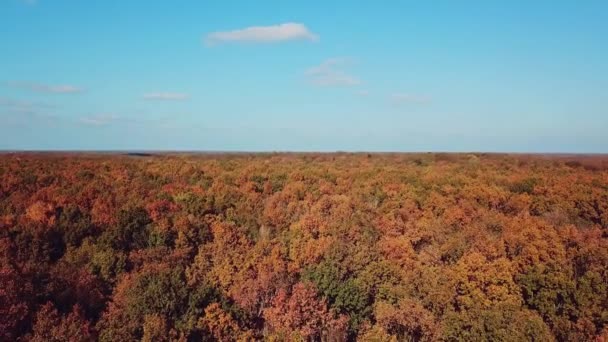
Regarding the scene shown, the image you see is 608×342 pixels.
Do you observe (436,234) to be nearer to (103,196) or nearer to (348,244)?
(348,244)

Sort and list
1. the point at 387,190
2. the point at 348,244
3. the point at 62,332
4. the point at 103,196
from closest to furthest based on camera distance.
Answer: the point at 62,332
the point at 348,244
the point at 103,196
the point at 387,190

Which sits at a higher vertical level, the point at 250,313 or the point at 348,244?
the point at 348,244

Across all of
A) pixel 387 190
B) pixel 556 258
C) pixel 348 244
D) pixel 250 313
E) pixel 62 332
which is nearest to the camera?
pixel 62 332

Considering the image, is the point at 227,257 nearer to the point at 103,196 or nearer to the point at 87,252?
the point at 87,252

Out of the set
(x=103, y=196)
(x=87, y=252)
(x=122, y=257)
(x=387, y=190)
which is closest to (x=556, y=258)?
(x=387, y=190)

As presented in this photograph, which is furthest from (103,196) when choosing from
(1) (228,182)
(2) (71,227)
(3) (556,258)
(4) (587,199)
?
(4) (587,199)

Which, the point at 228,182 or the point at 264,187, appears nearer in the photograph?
the point at 264,187
